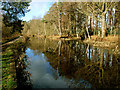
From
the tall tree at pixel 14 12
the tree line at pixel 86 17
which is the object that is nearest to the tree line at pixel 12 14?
the tall tree at pixel 14 12

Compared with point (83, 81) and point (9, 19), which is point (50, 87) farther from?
point (9, 19)

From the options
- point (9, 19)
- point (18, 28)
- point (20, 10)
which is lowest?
point (18, 28)

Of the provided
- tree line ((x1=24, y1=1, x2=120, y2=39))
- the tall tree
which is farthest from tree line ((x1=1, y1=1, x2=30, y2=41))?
tree line ((x1=24, y1=1, x2=120, y2=39))

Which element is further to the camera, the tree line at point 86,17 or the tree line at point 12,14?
the tree line at point 86,17

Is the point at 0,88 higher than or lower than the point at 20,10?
lower

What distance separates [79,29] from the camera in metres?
34.9

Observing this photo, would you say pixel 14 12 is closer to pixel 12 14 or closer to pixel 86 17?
pixel 12 14

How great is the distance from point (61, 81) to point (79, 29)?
101 feet

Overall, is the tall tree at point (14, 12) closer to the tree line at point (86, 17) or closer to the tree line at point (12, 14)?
the tree line at point (12, 14)

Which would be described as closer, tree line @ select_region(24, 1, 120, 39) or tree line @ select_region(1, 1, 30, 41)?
tree line @ select_region(1, 1, 30, 41)

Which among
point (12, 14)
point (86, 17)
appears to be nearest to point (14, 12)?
point (12, 14)

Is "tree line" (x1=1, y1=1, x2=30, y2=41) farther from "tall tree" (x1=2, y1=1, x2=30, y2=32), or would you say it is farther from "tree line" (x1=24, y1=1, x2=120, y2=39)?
"tree line" (x1=24, y1=1, x2=120, y2=39)

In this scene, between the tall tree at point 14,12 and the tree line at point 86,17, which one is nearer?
the tall tree at point 14,12

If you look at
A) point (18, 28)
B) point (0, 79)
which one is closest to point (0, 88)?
point (0, 79)
